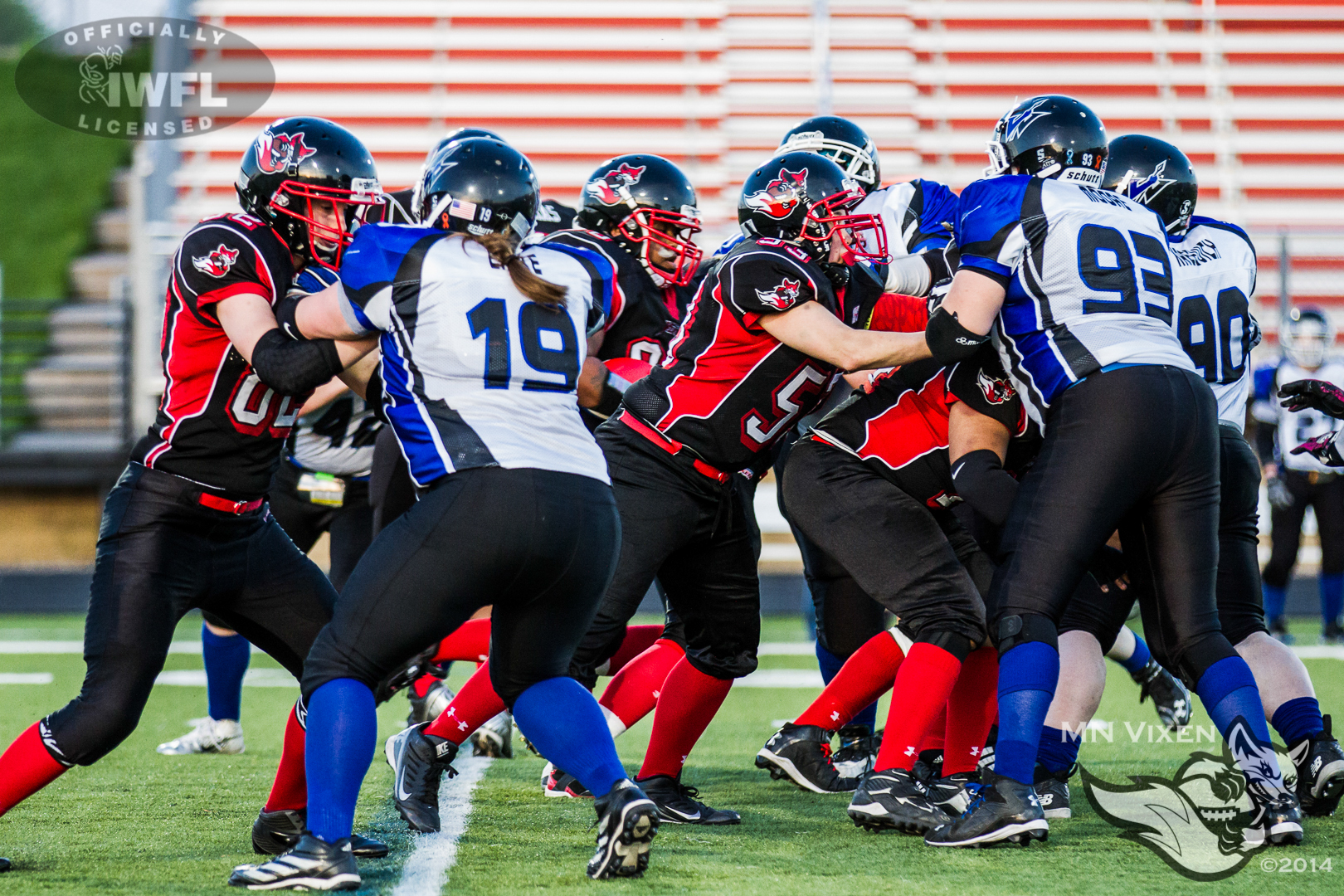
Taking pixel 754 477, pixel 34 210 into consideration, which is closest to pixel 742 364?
pixel 754 477

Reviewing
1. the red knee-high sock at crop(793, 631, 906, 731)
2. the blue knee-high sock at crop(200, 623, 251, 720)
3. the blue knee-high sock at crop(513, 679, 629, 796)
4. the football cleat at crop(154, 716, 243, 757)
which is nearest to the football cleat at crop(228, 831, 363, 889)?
the blue knee-high sock at crop(513, 679, 629, 796)

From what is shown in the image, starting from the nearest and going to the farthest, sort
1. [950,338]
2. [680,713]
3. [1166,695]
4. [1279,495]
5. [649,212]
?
1. [950,338]
2. [680,713]
3. [649,212]
4. [1166,695]
5. [1279,495]

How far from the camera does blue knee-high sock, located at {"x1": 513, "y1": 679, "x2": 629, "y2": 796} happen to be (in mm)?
2914

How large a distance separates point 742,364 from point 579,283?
74 cm

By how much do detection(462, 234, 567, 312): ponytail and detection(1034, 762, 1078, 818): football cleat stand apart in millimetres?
1903

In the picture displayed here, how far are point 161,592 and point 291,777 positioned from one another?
0.53m

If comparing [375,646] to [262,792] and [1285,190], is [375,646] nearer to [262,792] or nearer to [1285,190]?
[262,792]

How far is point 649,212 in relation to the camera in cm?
428

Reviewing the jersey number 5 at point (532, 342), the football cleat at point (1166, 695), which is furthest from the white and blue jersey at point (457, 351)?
the football cleat at point (1166, 695)

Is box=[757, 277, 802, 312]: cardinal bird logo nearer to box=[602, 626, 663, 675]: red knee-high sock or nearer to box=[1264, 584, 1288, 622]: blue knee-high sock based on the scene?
box=[602, 626, 663, 675]: red knee-high sock

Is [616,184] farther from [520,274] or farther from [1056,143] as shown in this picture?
[520,274]

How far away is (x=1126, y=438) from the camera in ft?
10.3

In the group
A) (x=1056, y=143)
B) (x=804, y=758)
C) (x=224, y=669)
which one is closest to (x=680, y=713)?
(x=804, y=758)

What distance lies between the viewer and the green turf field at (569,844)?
2930 millimetres
